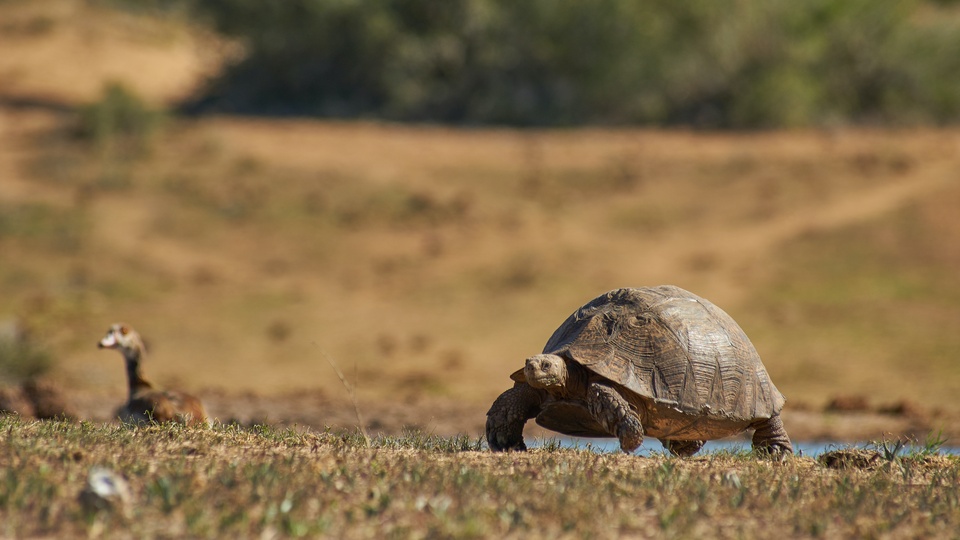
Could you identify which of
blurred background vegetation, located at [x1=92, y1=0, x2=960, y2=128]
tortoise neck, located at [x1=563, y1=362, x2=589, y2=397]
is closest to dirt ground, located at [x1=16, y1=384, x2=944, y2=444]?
tortoise neck, located at [x1=563, y1=362, x2=589, y2=397]

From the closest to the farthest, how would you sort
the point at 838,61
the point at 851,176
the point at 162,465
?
the point at 162,465
the point at 851,176
the point at 838,61

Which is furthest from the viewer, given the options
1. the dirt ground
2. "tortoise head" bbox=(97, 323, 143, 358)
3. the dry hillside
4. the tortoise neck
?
the dry hillside

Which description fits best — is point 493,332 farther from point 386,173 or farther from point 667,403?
point 667,403

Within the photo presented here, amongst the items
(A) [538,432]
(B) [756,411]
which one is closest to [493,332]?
(A) [538,432]

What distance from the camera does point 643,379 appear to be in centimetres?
764

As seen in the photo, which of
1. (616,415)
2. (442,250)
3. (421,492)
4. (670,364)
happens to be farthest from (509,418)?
(442,250)

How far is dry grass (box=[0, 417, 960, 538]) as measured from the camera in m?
5.09

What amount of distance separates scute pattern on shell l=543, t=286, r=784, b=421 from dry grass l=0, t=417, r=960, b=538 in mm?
461

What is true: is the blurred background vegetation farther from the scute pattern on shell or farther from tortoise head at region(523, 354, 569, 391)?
tortoise head at region(523, 354, 569, 391)

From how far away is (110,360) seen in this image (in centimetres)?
1850

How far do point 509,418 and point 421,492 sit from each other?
2.29 m

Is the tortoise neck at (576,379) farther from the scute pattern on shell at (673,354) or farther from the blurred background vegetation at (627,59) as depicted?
the blurred background vegetation at (627,59)

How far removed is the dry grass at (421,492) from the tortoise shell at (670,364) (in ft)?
1.39

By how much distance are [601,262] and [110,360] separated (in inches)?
355
